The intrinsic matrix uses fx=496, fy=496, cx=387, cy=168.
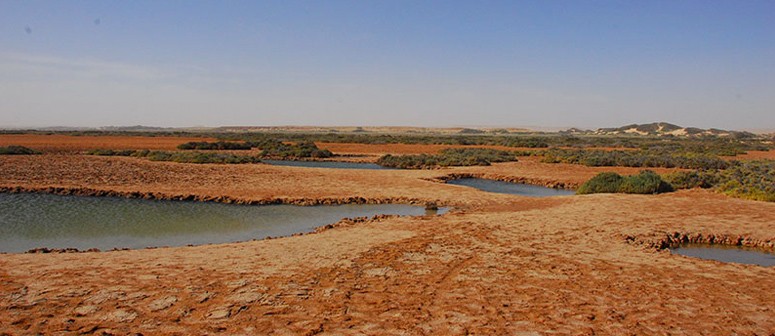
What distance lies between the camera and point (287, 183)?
2380 centimetres

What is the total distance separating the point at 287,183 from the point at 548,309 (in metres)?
18.1

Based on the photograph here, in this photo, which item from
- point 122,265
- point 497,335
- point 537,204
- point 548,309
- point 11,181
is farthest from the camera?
point 11,181

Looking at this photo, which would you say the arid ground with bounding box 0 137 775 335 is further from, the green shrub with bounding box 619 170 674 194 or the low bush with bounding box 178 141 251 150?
the low bush with bounding box 178 141 251 150

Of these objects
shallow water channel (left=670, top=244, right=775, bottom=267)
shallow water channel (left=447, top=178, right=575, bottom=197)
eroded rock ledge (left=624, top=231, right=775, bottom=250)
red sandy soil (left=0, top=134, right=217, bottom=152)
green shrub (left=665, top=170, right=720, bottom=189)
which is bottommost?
shallow water channel (left=447, top=178, right=575, bottom=197)

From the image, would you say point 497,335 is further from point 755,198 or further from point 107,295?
point 755,198

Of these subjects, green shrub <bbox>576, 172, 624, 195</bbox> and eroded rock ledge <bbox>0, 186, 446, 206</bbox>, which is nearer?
eroded rock ledge <bbox>0, 186, 446, 206</bbox>

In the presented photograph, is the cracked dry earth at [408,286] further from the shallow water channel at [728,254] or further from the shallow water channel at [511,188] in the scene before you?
the shallow water channel at [511,188]

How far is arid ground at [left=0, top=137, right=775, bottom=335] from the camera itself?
6.58 metres

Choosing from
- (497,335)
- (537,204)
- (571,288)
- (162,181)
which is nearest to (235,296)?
(497,335)

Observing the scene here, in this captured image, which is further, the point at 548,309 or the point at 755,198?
the point at 755,198

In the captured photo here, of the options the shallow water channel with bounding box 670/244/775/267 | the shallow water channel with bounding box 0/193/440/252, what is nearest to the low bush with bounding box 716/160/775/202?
the shallow water channel with bounding box 670/244/775/267

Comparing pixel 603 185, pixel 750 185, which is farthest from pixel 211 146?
pixel 750 185

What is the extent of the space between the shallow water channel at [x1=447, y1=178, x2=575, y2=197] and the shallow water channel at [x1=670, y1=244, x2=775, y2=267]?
10.6 meters

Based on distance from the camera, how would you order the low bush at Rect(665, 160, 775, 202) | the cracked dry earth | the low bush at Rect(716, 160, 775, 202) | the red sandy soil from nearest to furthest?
the cracked dry earth < the low bush at Rect(716, 160, 775, 202) < the low bush at Rect(665, 160, 775, 202) < the red sandy soil
